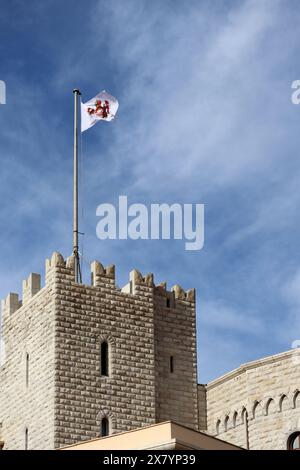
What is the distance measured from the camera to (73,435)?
47719mm

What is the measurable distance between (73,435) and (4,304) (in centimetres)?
747

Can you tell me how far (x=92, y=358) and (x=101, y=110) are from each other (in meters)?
10.1

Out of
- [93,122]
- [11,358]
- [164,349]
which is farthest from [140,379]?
[93,122]

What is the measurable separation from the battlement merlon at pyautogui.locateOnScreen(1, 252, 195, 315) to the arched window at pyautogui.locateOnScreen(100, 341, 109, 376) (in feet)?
7.29

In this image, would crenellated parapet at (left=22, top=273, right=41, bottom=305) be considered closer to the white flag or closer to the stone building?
the stone building

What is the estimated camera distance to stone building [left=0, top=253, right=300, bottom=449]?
48.1 meters

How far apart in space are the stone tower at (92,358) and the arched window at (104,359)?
0.12 feet

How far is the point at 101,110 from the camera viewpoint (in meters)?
53.9

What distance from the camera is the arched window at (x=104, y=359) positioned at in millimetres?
49562

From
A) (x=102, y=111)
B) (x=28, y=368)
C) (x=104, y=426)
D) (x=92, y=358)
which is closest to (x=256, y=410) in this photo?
(x=104, y=426)
